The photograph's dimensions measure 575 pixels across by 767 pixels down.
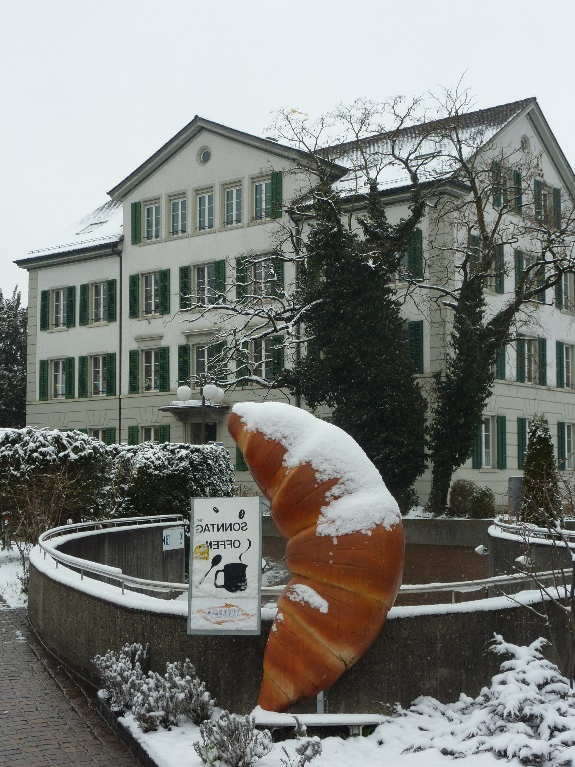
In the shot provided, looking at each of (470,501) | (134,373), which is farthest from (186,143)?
(470,501)

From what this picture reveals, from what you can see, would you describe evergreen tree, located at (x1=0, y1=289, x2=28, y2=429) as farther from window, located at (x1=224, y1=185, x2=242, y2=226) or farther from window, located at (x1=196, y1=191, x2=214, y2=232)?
window, located at (x1=224, y1=185, x2=242, y2=226)

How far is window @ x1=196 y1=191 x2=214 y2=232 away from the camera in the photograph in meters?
36.4

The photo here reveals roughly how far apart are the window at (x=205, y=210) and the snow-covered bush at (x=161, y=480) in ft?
60.2

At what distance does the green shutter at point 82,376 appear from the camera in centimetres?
3919

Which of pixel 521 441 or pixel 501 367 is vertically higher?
pixel 501 367

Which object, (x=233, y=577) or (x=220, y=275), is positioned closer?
(x=233, y=577)

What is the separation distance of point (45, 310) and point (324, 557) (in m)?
35.4

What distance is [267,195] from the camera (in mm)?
34938

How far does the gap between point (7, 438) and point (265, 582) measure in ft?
17.6

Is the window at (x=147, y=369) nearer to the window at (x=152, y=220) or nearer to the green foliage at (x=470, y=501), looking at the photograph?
the window at (x=152, y=220)

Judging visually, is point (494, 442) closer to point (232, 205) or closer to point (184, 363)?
point (184, 363)

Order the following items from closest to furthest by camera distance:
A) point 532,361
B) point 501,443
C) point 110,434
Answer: point 501,443 → point 532,361 → point 110,434

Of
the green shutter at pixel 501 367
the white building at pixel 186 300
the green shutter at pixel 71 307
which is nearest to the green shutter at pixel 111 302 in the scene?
the white building at pixel 186 300

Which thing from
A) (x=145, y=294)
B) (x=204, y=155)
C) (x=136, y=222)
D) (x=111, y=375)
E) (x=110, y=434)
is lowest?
(x=110, y=434)
